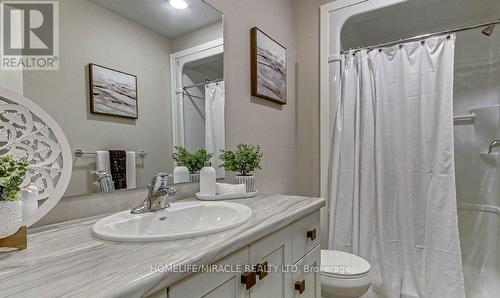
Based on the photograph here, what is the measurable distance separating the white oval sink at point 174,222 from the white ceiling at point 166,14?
2.54 feet

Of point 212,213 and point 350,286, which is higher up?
point 212,213

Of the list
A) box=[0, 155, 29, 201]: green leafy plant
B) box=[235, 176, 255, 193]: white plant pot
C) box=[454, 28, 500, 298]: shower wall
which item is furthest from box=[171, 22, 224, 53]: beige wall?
box=[454, 28, 500, 298]: shower wall

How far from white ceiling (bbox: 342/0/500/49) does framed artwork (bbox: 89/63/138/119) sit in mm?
1732

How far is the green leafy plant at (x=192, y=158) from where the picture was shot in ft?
4.24

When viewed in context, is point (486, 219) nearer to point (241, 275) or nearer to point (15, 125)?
point (241, 275)

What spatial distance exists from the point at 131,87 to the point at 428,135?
Answer: 1774 millimetres

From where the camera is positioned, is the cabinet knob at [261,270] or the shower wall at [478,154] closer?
the cabinet knob at [261,270]

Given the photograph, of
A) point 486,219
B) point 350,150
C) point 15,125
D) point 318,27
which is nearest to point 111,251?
point 15,125

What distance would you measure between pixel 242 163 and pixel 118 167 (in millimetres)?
616

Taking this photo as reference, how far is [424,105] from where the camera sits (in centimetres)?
177

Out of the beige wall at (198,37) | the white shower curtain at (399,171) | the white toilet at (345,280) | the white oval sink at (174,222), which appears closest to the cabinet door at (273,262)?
the white oval sink at (174,222)

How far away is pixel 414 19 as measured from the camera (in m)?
2.45

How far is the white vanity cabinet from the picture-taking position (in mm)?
646

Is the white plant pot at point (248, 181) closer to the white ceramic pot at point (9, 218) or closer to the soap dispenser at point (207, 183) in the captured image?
the soap dispenser at point (207, 183)
